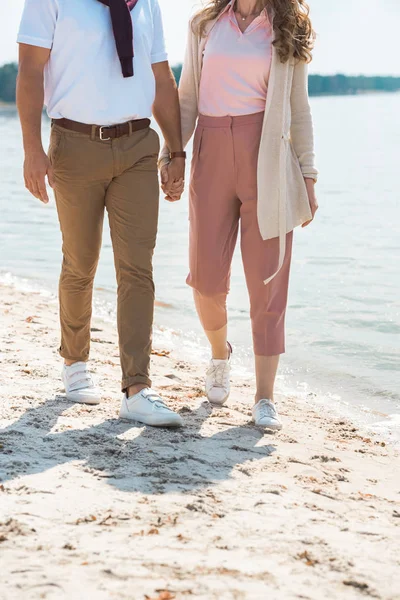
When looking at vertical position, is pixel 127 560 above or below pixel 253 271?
below

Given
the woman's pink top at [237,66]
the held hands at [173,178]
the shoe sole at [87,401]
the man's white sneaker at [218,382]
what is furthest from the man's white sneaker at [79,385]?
the woman's pink top at [237,66]

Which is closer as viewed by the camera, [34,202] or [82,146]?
[82,146]

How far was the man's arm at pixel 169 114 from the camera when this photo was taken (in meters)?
4.44

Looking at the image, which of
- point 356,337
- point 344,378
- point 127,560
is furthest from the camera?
point 356,337

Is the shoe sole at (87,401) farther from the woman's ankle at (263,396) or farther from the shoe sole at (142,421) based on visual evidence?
→ the woman's ankle at (263,396)

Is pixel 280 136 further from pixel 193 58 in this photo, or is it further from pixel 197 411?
pixel 197 411

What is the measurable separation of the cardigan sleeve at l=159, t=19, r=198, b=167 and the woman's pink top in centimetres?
12

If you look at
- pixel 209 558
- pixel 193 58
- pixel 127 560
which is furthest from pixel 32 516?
pixel 193 58

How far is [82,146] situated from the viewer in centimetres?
416

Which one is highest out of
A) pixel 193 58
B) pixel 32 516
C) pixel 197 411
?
pixel 193 58

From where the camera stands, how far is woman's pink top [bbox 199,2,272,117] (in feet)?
14.3

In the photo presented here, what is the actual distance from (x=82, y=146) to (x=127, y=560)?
6.52 feet

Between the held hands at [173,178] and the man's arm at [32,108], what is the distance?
27.0 inches

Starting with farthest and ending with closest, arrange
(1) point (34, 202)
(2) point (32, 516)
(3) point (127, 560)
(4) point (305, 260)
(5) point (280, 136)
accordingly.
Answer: (1) point (34, 202) → (4) point (305, 260) → (5) point (280, 136) → (2) point (32, 516) → (3) point (127, 560)
